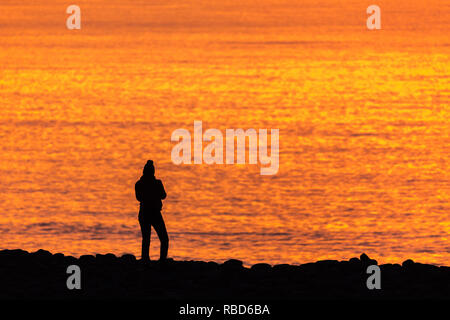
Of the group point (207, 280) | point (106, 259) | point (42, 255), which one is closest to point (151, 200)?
point (207, 280)

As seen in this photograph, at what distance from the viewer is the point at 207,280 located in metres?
16.8

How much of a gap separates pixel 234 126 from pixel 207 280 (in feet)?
132

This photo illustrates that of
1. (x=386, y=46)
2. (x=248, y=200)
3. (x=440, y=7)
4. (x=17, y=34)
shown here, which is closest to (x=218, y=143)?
(x=248, y=200)

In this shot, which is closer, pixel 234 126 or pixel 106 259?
pixel 106 259

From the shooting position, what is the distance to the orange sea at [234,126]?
35.3 m

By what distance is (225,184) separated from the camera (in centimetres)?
4438

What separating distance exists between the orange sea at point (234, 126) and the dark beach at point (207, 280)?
11748 mm

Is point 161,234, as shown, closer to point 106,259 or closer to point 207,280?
point 207,280

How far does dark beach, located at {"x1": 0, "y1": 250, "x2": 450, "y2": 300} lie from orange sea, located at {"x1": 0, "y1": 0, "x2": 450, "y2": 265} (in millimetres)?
11748

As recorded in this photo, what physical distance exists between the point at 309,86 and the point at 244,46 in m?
15.8

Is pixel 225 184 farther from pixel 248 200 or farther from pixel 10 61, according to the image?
pixel 10 61

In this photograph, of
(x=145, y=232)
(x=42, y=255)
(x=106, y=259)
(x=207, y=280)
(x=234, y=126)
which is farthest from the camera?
(x=234, y=126)

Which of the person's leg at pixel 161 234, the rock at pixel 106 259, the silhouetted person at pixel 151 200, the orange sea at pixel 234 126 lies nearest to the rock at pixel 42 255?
the rock at pixel 106 259

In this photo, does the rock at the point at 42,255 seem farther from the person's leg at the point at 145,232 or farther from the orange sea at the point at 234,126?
the orange sea at the point at 234,126
